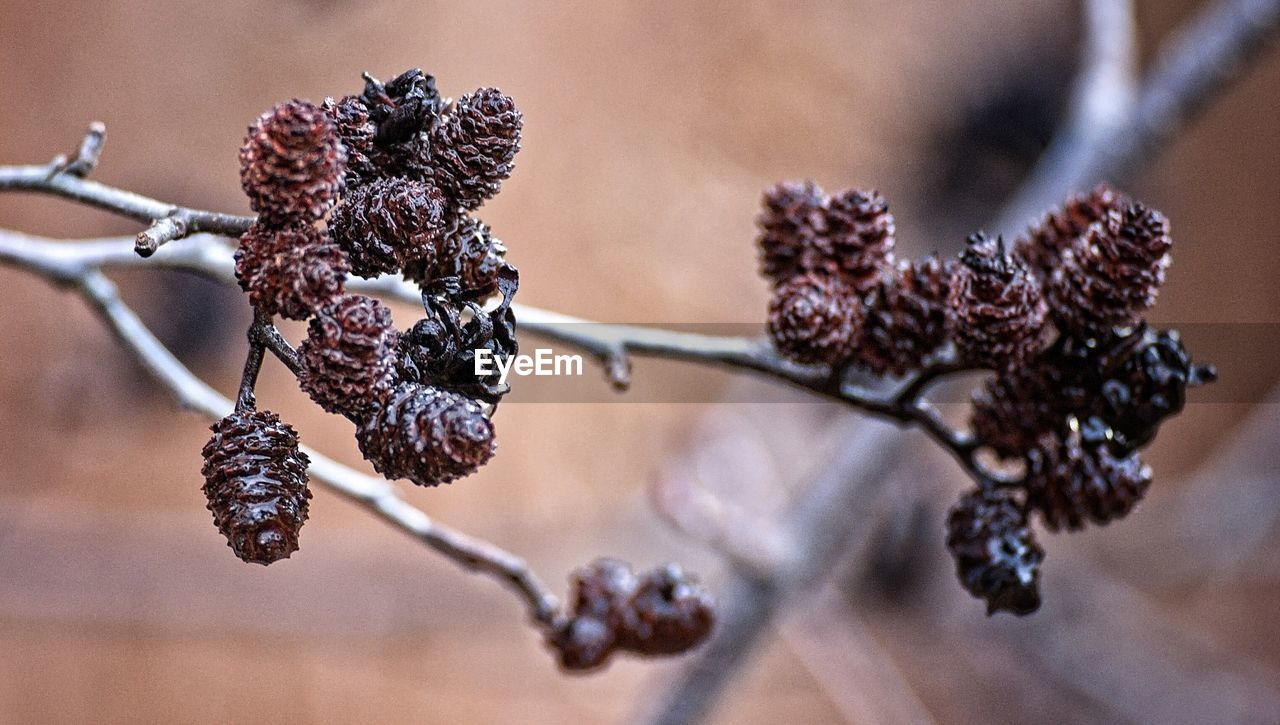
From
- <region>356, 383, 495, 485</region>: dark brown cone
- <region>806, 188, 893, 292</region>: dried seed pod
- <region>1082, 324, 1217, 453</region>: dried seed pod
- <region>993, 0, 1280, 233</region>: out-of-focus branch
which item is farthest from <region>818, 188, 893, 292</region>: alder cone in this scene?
<region>993, 0, 1280, 233</region>: out-of-focus branch

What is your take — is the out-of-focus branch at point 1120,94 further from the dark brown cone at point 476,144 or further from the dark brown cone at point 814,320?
the dark brown cone at point 476,144

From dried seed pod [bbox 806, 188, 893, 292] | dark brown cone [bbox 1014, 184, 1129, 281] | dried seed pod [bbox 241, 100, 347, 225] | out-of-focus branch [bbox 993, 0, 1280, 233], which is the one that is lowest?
dried seed pod [bbox 241, 100, 347, 225]

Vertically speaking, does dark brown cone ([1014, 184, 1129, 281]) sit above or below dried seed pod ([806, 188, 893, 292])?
above

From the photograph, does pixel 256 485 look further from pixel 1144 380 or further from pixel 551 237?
pixel 551 237

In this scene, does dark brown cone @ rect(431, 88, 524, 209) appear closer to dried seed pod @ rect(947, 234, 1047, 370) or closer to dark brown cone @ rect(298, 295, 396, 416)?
dark brown cone @ rect(298, 295, 396, 416)

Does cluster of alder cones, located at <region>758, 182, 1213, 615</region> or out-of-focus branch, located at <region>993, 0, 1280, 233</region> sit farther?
out-of-focus branch, located at <region>993, 0, 1280, 233</region>

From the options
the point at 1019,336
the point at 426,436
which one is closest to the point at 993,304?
the point at 1019,336
